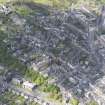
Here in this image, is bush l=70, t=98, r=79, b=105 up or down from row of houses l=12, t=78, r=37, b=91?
down

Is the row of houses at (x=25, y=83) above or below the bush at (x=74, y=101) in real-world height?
above

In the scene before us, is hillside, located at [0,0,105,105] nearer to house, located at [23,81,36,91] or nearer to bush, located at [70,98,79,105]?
bush, located at [70,98,79,105]

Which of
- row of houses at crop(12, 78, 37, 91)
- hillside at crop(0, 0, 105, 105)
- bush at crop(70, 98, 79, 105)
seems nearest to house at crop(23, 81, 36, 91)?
row of houses at crop(12, 78, 37, 91)

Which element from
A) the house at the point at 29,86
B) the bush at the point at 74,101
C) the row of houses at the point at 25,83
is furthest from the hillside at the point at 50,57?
the house at the point at 29,86

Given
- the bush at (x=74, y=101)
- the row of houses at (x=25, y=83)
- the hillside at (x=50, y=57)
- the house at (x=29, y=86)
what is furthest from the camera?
the row of houses at (x=25, y=83)

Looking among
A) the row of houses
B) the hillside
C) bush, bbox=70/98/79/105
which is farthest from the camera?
the row of houses

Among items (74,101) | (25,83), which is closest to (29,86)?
(25,83)

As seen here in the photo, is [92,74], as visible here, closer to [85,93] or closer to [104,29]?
[85,93]

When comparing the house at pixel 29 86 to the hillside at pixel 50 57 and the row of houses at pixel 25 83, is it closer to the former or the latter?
the row of houses at pixel 25 83

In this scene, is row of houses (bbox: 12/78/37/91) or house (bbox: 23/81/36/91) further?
row of houses (bbox: 12/78/37/91)

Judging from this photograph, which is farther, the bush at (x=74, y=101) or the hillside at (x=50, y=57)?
the hillside at (x=50, y=57)

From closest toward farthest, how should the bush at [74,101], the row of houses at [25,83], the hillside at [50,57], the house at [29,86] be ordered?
the bush at [74,101], the hillside at [50,57], the house at [29,86], the row of houses at [25,83]
